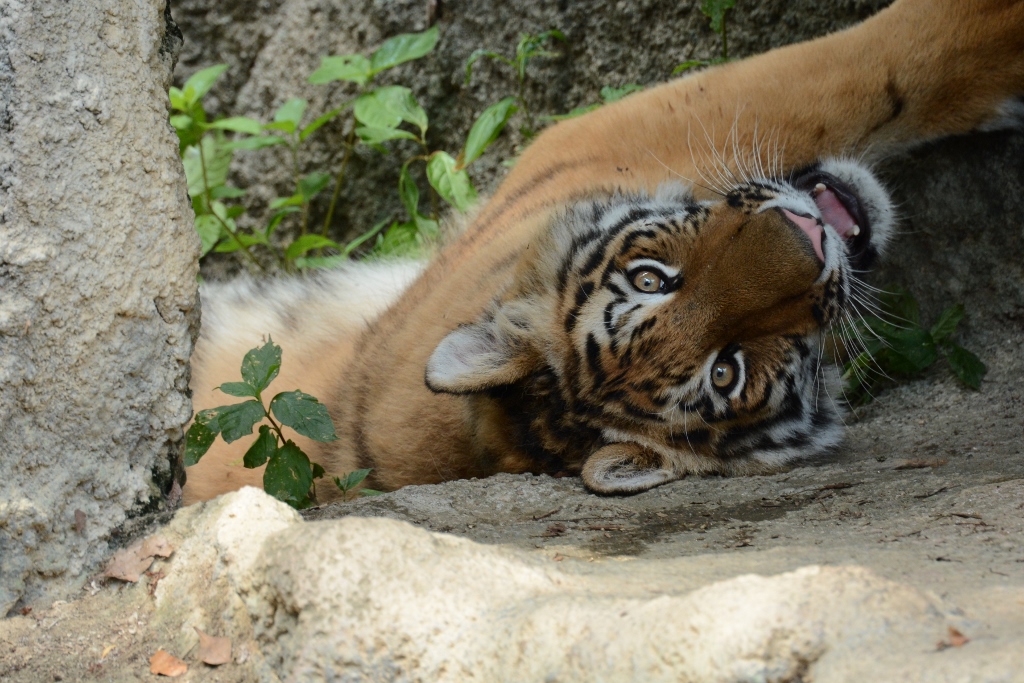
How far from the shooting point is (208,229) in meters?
4.34

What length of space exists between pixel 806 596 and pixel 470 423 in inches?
60.5

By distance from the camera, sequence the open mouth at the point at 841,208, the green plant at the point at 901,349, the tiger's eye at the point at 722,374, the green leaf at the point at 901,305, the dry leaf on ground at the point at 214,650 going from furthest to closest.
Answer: the green leaf at the point at 901,305
the green plant at the point at 901,349
the open mouth at the point at 841,208
the tiger's eye at the point at 722,374
the dry leaf on ground at the point at 214,650

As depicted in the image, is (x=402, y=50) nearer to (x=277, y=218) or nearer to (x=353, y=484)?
(x=277, y=218)

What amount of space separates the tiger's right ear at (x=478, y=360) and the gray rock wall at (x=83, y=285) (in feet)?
2.32

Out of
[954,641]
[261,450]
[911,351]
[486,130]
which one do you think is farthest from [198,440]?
[911,351]

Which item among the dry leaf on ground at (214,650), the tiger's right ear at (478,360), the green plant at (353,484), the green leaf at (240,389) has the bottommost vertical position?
the green plant at (353,484)

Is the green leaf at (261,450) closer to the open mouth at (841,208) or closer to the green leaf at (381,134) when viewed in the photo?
the open mouth at (841,208)

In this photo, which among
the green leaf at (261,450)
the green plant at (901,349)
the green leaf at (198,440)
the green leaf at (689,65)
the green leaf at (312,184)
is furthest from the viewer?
the green leaf at (312,184)

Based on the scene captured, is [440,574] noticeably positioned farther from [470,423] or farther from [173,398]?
[470,423]

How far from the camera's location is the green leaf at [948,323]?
9.57 ft

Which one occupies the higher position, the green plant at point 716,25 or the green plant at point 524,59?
the green plant at point 716,25

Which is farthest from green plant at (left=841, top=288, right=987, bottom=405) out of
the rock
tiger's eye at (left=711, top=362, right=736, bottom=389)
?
the rock

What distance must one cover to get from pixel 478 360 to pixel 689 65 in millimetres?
1759

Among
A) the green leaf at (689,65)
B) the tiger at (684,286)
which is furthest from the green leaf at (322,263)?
the green leaf at (689,65)
